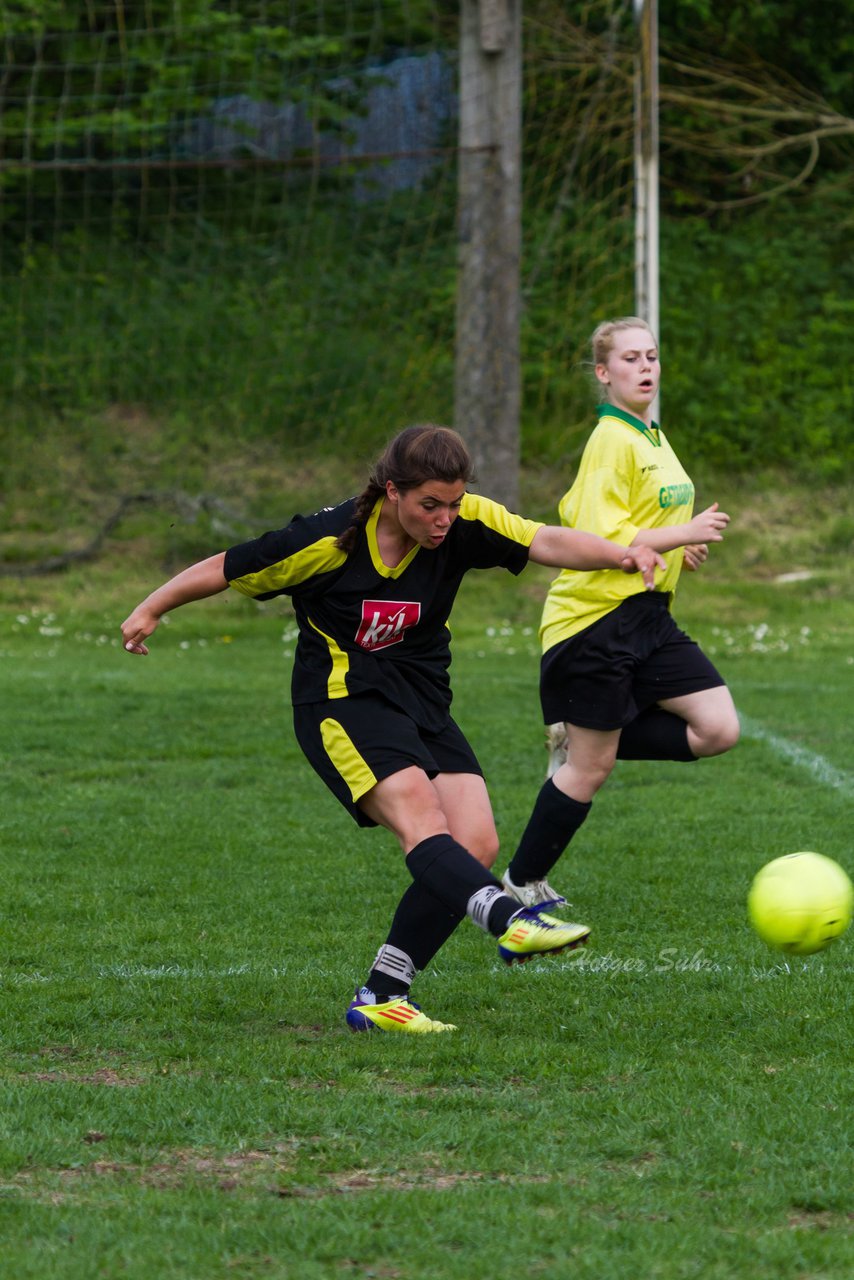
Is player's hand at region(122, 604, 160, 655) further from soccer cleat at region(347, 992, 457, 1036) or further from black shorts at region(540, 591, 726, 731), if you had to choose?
black shorts at region(540, 591, 726, 731)

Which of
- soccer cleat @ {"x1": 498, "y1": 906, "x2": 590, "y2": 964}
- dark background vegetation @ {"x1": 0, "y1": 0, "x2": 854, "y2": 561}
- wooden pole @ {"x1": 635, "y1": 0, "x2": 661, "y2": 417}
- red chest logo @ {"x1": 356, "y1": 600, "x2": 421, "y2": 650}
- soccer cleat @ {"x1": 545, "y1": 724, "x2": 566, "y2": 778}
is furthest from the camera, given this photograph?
dark background vegetation @ {"x1": 0, "y1": 0, "x2": 854, "y2": 561}

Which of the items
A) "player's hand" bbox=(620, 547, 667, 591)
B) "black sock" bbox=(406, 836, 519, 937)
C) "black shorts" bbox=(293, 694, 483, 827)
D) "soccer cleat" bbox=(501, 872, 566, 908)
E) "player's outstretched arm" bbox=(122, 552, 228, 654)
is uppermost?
"player's hand" bbox=(620, 547, 667, 591)

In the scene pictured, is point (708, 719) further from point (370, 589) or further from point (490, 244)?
point (490, 244)

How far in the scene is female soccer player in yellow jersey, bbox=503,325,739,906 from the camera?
17.1 ft

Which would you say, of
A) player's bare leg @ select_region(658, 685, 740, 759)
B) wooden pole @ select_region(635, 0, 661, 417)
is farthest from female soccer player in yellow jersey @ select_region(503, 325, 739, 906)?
wooden pole @ select_region(635, 0, 661, 417)

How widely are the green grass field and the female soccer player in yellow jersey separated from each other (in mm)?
475

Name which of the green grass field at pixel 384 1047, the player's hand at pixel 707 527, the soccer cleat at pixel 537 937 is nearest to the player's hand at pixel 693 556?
the player's hand at pixel 707 527

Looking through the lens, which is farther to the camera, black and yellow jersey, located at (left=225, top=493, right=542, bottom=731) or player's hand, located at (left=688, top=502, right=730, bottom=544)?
player's hand, located at (left=688, top=502, right=730, bottom=544)

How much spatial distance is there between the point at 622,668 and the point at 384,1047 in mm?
1659

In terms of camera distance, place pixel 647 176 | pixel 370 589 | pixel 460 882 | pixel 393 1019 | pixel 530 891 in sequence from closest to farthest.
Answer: pixel 460 882 → pixel 393 1019 → pixel 370 589 → pixel 530 891 → pixel 647 176

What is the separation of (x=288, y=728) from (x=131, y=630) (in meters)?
4.72

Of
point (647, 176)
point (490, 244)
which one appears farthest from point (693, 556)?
point (490, 244)

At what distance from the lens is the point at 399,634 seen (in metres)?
4.36

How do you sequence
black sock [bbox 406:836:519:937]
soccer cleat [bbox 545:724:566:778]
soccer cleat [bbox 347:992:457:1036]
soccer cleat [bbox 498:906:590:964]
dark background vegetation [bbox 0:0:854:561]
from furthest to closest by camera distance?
dark background vegetation [bbox 0:0:854:561] < soccer cleat [bbox 545:724:566:778] < soccer cleat [bbox 347:992:457:1036] < black sock [bbox 406:836:519:937] < soccer cleat [bbox 498:906:590:964]
